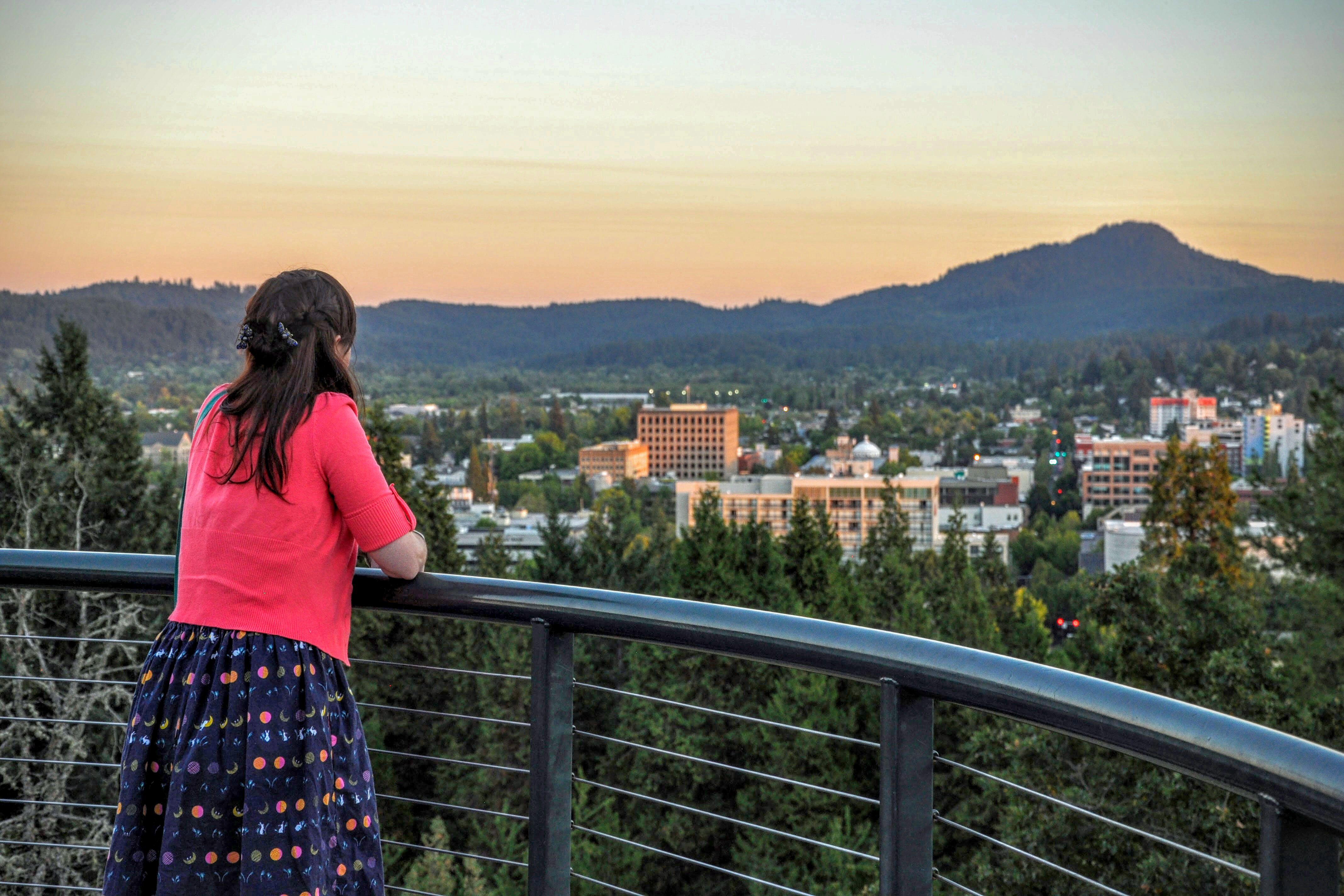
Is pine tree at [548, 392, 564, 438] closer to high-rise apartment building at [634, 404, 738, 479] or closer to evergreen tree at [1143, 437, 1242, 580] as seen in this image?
high-rise apartment building at [634, 404, 738, 479]

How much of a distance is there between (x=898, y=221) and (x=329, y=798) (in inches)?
2982

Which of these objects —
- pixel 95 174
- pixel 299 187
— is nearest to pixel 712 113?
pixel 299 187

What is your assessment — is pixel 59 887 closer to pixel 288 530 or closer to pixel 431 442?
pixel 288 530

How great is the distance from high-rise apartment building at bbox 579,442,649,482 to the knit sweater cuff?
239ft

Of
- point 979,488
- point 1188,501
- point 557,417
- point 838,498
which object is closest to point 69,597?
point 1188,501

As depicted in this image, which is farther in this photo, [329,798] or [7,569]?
[7,569]

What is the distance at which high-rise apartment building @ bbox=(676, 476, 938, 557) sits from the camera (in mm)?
60531

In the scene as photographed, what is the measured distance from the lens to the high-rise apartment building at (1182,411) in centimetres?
7631

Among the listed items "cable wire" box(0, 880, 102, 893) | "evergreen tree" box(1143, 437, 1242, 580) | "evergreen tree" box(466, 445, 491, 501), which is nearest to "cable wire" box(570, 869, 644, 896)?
"cable wire" box(0, 880, 102, 893)

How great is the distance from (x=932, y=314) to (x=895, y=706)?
94403 mm

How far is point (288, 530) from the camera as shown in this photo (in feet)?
5.64

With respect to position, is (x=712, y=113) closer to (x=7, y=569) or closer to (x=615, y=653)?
(x=615, y=653)

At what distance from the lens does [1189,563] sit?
22.9m

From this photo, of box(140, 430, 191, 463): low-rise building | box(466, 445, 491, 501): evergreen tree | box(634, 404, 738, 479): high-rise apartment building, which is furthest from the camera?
box(634, 404, 738, 479): high-rise apartment building
